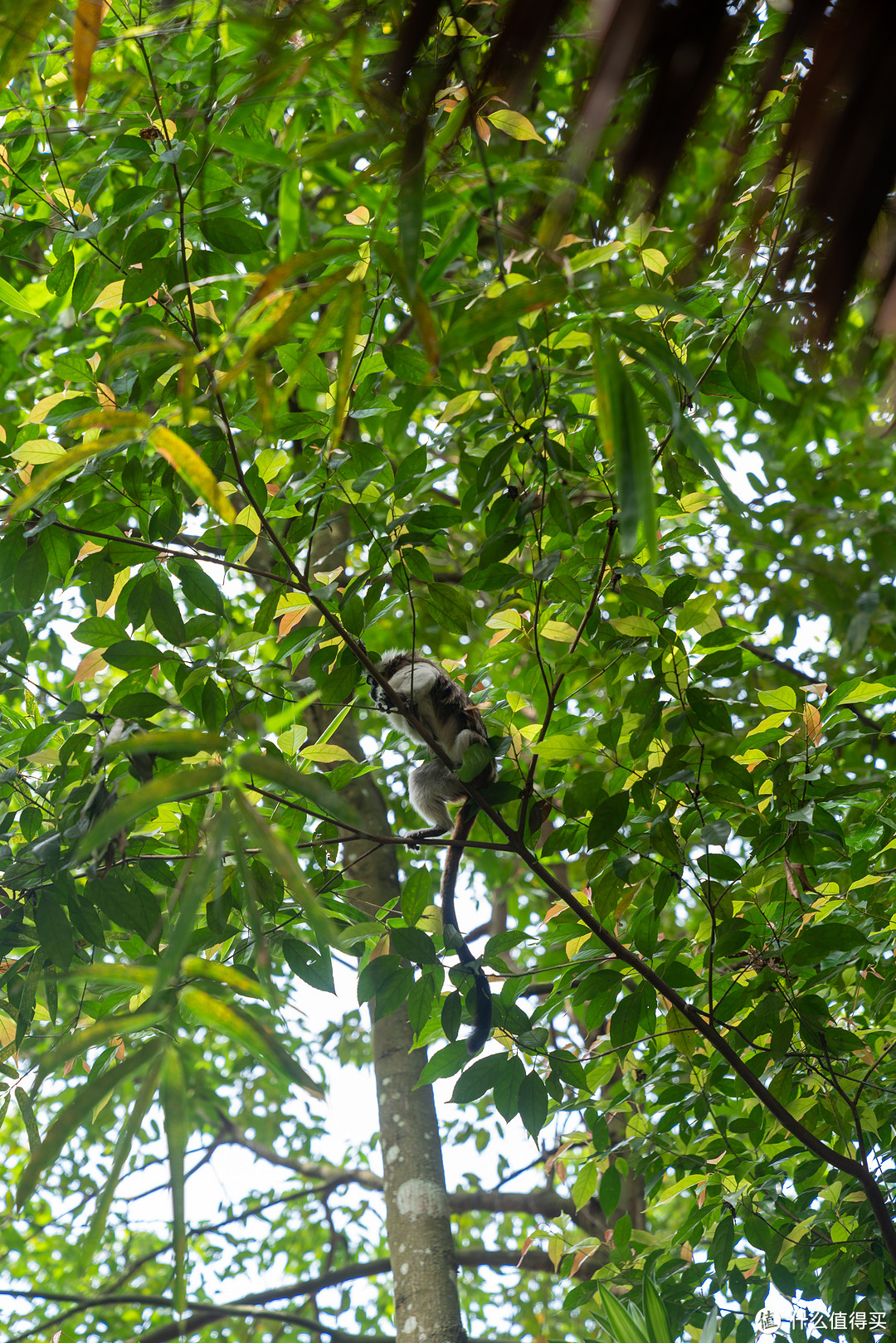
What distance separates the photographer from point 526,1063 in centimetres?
235

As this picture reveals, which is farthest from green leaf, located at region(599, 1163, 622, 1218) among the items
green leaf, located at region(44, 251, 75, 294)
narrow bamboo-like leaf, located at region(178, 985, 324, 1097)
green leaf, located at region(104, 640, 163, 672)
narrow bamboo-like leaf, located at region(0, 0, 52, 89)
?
green leaf, located at region(44, 251, 75, 294)

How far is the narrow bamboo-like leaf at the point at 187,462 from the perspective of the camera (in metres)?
1.06

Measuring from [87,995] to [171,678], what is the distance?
100 cm

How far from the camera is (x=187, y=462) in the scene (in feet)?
3.57

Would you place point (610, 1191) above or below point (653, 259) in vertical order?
below

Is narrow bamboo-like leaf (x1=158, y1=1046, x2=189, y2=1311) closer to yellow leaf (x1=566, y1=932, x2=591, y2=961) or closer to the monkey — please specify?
yellow leaf (x1=566, y1=932, x2=591, y2=961)

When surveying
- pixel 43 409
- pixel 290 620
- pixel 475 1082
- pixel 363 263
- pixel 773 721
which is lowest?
pixel 475 1082

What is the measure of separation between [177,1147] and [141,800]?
1.49ft

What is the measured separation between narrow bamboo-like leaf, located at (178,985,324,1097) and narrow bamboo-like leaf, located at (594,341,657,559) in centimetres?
73

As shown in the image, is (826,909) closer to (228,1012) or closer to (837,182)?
(228,1012)

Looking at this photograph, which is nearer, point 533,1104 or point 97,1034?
point 97,1034

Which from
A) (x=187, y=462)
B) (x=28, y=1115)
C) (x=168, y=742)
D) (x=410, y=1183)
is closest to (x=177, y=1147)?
(x=168, y=742)

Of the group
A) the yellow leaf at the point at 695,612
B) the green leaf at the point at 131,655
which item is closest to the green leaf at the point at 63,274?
the green leaf at the point at 131,655

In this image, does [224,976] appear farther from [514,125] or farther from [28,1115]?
[514,125]
